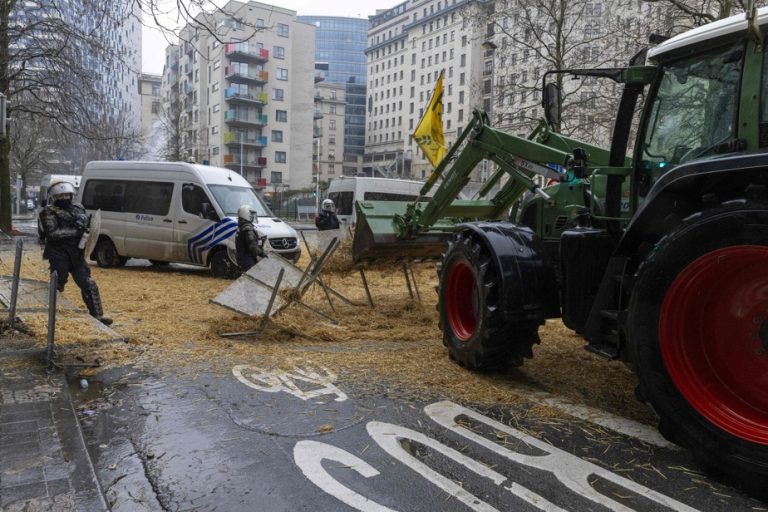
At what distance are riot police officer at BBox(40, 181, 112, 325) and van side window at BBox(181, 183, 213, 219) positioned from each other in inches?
200

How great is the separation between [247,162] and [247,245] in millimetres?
68364

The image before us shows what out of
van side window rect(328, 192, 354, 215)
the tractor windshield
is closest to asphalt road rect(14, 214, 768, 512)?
the tractor windshield

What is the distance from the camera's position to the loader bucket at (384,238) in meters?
8.01

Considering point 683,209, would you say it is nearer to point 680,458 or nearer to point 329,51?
point 680,458

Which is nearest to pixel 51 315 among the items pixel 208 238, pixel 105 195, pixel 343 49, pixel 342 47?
pixel 208 238

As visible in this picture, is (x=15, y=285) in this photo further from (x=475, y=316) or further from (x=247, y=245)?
(x=475, y=316)

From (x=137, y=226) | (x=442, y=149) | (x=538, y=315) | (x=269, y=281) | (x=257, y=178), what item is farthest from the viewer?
(x=257, y=178)

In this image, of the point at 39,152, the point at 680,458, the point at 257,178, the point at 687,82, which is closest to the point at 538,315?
the point at 680,458

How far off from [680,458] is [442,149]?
7430mm

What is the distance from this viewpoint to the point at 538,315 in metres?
4.87

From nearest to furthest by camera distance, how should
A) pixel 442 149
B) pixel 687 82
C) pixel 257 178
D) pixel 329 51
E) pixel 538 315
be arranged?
pixel 687 82
pixel 538 315
pixel 442 149
pixel 257 178
pixel 329 51

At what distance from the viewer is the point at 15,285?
6.54m

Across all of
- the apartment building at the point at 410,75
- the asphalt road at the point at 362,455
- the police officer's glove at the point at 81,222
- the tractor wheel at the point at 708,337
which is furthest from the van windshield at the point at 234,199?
the apartment building at the point at 410,75

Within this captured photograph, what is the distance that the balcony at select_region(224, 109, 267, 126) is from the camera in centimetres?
7319
